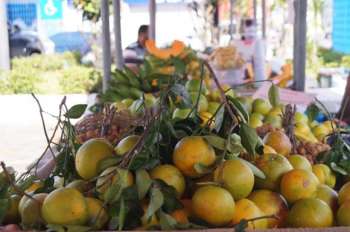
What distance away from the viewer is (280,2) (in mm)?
13898

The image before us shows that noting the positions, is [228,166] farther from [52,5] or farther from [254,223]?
[52,5]

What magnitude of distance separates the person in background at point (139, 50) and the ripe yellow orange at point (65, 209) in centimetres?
586

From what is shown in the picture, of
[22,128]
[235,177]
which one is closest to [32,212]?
[235,177]

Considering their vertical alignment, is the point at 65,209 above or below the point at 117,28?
below

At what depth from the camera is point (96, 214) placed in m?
1.15

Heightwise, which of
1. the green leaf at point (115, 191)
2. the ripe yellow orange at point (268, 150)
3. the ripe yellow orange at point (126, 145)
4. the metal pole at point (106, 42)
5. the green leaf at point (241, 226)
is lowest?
the green leaf at point (241, 226)

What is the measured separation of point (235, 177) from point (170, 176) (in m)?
0.14

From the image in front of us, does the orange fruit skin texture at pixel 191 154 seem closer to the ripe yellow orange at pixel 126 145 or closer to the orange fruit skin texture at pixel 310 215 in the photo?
the ripe yellow orange at pixel 126 145

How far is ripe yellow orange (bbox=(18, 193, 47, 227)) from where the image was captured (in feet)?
3.86

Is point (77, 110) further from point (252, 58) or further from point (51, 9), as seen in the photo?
point (51, 9)

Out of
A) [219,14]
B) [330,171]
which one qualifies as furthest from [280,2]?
[330,171]

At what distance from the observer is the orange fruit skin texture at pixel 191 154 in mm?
1206

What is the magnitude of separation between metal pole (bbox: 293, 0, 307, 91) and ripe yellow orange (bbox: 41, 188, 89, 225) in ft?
9.54

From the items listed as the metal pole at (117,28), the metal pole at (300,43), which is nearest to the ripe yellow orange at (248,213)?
the metal pole at (300,43)
